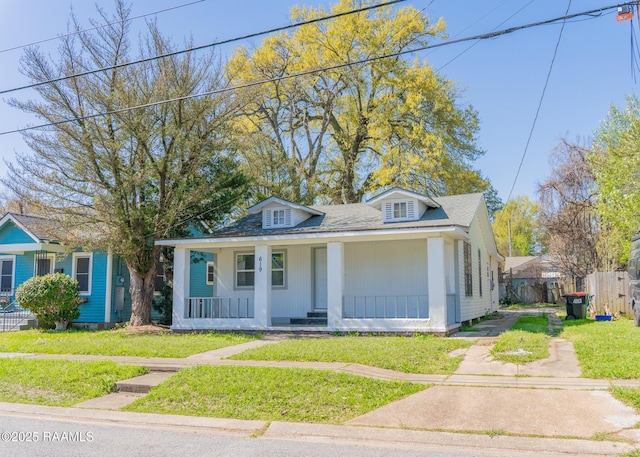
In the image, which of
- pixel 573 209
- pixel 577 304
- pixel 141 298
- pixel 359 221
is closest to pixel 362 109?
pixel 573 209

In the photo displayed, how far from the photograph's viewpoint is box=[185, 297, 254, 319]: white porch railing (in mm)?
17109

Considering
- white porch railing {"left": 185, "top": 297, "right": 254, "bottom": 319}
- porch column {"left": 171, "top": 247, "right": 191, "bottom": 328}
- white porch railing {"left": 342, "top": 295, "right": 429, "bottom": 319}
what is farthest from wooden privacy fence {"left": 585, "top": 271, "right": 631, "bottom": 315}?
porch column {"left": 171, "top": 247, "right": 191, "bottom": 328}

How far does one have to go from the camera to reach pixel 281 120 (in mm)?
31297

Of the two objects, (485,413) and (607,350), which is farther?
(607,350)

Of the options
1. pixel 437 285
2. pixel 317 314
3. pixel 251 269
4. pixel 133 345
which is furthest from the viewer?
pixel 251 269

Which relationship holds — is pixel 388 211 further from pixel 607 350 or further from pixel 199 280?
pixel 199 280

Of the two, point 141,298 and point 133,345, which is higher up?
point 141,298

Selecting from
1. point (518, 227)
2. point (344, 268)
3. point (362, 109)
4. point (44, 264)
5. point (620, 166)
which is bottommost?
point (344, 268)

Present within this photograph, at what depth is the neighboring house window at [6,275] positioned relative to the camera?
69.9 ft

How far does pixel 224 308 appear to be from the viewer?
18000 mm

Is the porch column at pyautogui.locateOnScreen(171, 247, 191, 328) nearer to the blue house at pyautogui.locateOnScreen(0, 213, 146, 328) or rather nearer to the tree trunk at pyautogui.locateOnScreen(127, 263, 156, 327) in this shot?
the tree trunk at pyautogui.locateOnScreen(127, 263, 156, 327)

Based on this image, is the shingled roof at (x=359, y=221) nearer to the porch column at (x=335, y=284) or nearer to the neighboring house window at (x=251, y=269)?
the porch column at (x=335, y=284)

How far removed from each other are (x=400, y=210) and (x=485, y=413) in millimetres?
9842

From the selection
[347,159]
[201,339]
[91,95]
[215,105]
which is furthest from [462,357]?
[347,159]
